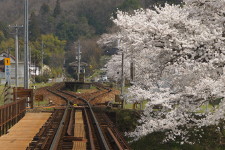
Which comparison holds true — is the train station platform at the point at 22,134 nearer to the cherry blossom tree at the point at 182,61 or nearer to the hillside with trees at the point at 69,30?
the cherry blossom tree at the point at 182,61

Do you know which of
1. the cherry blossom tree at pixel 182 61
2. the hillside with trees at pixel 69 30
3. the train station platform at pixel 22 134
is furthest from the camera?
the hillside with trees at pixel 69 30

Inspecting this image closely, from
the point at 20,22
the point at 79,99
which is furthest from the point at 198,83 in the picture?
the point at 20,22

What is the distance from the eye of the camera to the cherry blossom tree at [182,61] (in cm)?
1332

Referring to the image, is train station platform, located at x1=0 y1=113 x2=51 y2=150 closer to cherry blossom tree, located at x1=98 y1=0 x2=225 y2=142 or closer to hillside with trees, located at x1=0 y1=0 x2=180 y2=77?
cherry blossom tree, located at x1=98 y1=0 x2=225 y2=142

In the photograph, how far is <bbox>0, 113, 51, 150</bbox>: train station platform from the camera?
452 inches

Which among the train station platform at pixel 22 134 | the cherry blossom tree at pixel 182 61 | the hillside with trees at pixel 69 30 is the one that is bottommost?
the train station platform at pixel 22 134

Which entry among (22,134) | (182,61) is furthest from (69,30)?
(22,134)

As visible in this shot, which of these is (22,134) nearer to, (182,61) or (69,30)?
(182,61)

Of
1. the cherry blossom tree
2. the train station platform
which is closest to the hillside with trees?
the train station platform

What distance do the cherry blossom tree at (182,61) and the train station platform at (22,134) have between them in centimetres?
405

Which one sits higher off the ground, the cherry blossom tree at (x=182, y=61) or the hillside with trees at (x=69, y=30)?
the hillside with trees at (x=69, y=30)

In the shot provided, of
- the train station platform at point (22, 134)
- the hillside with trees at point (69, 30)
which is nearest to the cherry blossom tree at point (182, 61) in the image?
the train station platform at point (22, 134)

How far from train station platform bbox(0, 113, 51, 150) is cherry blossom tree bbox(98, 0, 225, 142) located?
405 cm

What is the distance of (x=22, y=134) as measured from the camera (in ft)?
44.9
